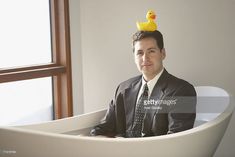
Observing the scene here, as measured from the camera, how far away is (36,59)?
3.01 m

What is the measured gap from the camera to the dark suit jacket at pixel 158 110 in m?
2.20

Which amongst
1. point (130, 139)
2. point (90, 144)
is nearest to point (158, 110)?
point (130, 139)

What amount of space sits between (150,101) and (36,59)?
40.9 inches

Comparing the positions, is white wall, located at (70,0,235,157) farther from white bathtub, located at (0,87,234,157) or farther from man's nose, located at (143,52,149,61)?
white bathtub, located at (0,87,234,157)

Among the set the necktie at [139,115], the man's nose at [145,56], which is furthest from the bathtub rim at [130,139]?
the man's nose at [145,56]

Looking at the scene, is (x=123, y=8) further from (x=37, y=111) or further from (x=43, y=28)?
(x=37, y=111)

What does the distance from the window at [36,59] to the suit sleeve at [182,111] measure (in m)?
1.09

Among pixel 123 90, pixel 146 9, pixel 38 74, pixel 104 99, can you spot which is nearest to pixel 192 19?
pixel 146 9

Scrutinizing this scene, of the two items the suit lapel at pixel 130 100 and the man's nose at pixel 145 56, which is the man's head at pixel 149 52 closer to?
the man's nose at pixel 145 56

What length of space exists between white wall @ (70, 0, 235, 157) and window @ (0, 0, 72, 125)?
101 mm

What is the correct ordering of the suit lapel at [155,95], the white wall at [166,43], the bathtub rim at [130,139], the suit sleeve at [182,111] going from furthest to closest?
the white wall at [166,43] → the suit lapel at [155,95] → the suit sleeve at [182,111] → the bathtub rim at [130,139]

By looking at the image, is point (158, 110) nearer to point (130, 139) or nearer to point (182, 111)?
point (182, 111)

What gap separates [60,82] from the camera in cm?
312

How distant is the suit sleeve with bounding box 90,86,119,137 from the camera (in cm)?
252
